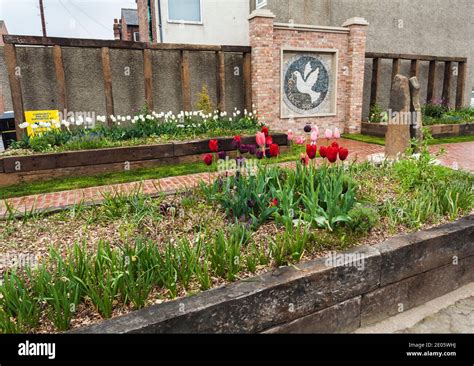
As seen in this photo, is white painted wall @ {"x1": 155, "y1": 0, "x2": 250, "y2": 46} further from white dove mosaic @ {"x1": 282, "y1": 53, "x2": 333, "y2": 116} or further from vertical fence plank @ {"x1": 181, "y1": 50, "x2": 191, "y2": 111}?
vertical fence plank @ {"x1": 181, "y1": 50, "x2": 191, "y2": 111}

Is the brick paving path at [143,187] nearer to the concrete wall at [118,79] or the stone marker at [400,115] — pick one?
the stone marker at [400,115]

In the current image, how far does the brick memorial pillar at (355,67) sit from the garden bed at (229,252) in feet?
26.1

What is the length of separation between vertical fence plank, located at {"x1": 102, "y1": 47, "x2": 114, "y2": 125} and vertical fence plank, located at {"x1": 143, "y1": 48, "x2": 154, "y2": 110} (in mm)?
867

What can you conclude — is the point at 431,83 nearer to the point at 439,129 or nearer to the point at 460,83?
the point at 460,83

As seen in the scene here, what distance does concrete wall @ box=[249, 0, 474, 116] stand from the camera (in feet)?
41.1

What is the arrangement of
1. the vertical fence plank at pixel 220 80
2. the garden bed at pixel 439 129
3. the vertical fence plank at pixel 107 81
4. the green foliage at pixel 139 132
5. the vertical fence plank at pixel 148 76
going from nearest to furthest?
1. the green foliage at pixel 139 132
2. the vertical fence plank at pixel 107 81
3. the vertical fence plank at pixel 148 76
4. the vertical fence plank at pixel 220 80
5. the garden bed at pixel 439 129

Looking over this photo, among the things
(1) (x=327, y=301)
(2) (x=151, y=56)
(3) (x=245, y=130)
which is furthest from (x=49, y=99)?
(1) (x=327, y=301)

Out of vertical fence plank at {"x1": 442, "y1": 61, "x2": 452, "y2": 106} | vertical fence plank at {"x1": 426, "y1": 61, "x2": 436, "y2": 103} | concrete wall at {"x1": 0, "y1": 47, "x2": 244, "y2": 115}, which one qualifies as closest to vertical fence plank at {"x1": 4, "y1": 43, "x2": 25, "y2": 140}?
concrete wall at {"x1": 0, "y1": 47, "x2": 244, "y2": 115}

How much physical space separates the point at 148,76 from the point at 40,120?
279cm

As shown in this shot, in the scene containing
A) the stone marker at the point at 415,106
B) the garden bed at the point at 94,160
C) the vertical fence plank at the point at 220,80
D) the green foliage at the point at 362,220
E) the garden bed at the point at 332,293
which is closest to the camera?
the garden bed at the point at 332,293

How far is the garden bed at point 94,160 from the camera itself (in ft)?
20.4

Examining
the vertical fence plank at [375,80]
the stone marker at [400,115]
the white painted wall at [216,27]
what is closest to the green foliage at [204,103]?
the white painted wall at [216,27]

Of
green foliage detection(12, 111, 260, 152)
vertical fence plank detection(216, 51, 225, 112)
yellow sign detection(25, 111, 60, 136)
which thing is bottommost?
green foliage detection(12, 111, 260, 152)
